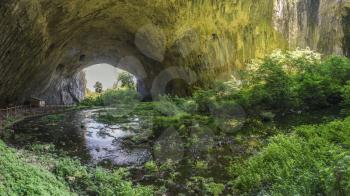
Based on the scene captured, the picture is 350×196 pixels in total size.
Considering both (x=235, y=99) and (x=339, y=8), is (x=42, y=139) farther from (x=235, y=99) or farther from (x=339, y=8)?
(x=339, y=8)

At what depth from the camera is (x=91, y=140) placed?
42.4 ft

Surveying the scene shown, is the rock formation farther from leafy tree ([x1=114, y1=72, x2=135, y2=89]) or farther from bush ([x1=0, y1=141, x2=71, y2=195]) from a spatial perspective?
leafy tree ([x1=114, y1=72, x2=135, y2=89])

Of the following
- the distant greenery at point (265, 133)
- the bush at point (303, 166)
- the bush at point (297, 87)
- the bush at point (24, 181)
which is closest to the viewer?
the bush at point (303, 166)

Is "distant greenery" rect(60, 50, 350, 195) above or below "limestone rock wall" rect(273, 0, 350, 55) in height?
below

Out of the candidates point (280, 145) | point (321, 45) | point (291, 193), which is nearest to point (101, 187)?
point (291, 193)

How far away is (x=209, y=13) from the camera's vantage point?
19.0 meters

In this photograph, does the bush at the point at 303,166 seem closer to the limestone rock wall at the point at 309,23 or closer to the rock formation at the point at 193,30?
the rock formation at the point at 193,30

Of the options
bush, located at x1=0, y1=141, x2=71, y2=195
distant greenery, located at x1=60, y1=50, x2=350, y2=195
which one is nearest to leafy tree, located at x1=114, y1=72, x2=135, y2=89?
distant greenery, located at x1=60, y1=50, x2=350, y2=195

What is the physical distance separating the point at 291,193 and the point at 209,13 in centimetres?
1474

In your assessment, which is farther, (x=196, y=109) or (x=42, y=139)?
(x=196, y=109)

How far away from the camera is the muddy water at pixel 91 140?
10.2 m

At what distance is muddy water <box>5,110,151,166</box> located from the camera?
33.4 feet

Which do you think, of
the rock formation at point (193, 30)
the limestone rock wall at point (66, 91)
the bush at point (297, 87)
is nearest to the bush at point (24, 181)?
the bush at point (297, 87)

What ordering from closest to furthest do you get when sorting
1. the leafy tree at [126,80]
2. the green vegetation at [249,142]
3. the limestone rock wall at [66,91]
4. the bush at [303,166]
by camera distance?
the bush at [303,166] → the green vegetation at [249,142] → the limestone rock wall at [66,91] → the leafy tree at [126,80]
